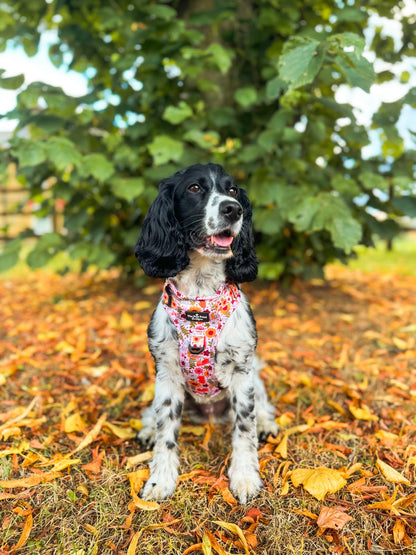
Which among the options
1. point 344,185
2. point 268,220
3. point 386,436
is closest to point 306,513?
point 386,436

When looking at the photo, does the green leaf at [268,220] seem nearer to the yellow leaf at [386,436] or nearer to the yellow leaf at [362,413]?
the yellow leaf at [362,413]

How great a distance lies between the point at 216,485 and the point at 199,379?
1.83ft

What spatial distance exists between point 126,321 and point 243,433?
2671 millimetres

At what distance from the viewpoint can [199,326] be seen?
221cm

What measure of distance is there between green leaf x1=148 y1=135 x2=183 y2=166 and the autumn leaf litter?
5.98 ft

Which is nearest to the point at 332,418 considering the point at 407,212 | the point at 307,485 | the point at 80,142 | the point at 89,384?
the point at 307,485

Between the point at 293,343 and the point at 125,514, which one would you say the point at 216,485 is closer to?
the point at 125,514

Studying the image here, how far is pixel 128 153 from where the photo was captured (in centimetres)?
423

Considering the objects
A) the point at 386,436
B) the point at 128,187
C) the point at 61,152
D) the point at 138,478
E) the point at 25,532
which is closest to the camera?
the point at 25,532

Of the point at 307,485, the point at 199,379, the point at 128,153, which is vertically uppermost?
the point at 128,153

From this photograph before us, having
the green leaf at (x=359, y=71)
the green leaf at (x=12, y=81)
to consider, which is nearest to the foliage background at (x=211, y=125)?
the green leaf at (x=12, y=81)

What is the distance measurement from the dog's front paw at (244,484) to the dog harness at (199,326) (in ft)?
1.69

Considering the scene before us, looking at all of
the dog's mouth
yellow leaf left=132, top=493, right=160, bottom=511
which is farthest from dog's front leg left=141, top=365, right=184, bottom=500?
the dog's mouth

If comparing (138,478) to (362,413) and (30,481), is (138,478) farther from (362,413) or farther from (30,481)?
(362,413)
